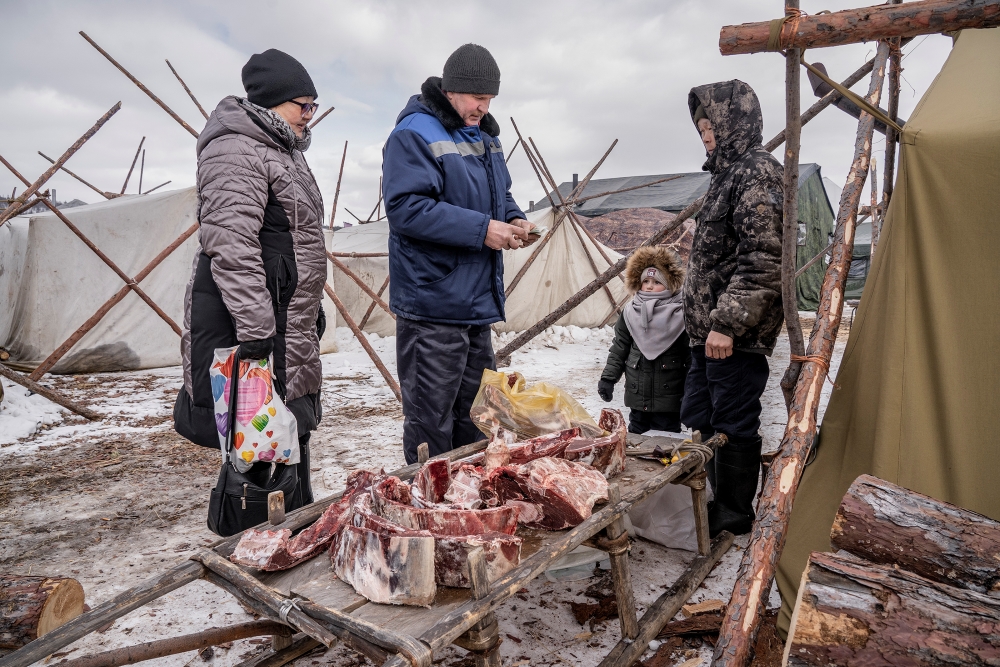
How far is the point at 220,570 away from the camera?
167 centimetres

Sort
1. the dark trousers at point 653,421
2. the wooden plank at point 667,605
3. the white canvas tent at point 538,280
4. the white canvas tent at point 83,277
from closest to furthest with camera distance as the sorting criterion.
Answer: the wooden plank at point 667,605 → the dark trousers at point 653,421 → the white canvas tent at point 83,277 → the white canvas tent at point 538,280

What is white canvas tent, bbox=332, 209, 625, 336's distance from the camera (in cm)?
1043

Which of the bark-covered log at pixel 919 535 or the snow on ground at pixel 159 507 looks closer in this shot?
the bark-covered log at pixel 919 535

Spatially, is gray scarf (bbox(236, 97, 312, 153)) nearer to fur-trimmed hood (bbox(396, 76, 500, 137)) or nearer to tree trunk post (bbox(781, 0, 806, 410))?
fur-trimmed hood (bbox(396, 76, 500, 137))

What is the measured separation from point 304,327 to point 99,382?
19.6ft

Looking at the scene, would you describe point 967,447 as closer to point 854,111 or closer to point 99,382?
point 854,111

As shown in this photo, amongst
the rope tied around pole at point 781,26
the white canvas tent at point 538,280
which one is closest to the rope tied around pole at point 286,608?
the rope tied around pole at point 781,26

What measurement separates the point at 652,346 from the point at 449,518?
2.14 metres

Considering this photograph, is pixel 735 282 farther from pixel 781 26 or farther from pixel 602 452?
pixel 781 26

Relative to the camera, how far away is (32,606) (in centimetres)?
184

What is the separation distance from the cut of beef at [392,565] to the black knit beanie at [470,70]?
1962mm

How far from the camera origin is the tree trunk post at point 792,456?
1.53 m

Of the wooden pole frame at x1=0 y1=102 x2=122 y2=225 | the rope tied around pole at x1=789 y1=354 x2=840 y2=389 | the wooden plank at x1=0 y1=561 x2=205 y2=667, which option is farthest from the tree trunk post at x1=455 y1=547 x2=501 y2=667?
the wooden pole frame at x1=0 y1=102 x2=122 y2=225

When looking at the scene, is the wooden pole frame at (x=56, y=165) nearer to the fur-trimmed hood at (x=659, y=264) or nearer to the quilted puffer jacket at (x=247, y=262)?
the quilted puffer jacket at (x=247, y=262)
